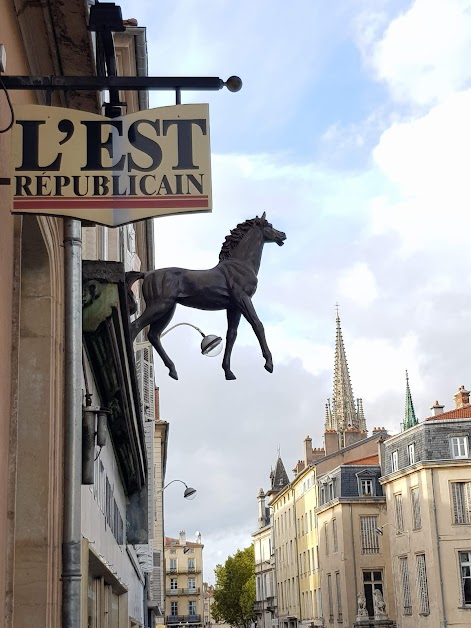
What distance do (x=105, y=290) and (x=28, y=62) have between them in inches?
74.9

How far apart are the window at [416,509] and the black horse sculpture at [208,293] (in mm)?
34582

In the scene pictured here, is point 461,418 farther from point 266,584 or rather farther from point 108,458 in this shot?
point 266,584

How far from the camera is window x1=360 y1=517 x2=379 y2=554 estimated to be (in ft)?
165

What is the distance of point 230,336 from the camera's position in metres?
8.50

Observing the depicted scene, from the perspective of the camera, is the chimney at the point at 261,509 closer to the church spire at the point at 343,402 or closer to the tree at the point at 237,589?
the tree at the point at 237,589

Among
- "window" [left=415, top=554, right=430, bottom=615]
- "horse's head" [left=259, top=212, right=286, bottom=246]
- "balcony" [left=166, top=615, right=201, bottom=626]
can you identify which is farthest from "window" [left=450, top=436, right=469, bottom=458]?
"balcony" [left=166, top=615, right=201, bottom=626]

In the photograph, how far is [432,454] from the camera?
4056 centimetres

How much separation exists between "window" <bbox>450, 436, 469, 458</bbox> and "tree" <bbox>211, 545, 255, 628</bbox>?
213 ft

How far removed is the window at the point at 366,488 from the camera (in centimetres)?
5125

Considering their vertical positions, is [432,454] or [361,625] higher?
[432,454]

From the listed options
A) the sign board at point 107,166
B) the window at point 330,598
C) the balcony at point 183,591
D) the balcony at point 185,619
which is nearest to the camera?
→ the sign board at point 107,166

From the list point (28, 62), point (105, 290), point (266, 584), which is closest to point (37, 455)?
point (105, 290)

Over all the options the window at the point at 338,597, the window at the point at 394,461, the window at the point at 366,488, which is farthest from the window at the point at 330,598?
the window at the point at 394,461

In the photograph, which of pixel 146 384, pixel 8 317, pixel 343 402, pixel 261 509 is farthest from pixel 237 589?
pixel 8 317
